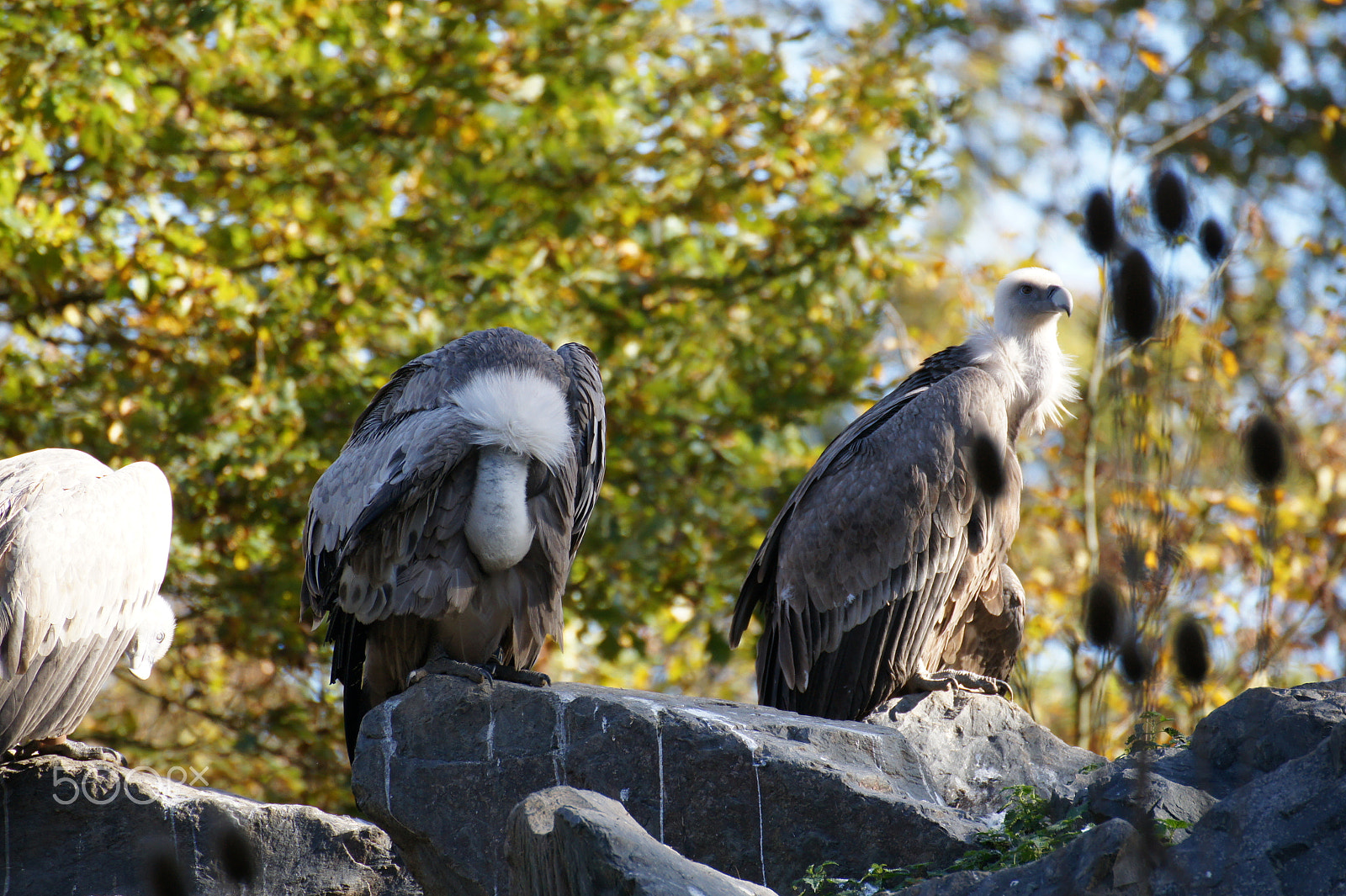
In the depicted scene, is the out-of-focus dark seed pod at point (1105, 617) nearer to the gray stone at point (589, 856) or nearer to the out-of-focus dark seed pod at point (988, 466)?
the out-of-focus dark seed pod at point (988, 466)

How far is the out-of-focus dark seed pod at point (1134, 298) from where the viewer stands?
2.15m

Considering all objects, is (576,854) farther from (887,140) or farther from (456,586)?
(887,140)

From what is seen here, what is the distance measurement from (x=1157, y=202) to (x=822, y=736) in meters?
2.81

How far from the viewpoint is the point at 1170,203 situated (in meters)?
2.26

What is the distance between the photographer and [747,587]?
6.65 m

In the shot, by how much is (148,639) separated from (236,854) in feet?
4.94

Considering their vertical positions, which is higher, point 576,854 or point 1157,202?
point 1157,202

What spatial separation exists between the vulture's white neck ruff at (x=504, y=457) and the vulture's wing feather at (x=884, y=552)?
1737 mm

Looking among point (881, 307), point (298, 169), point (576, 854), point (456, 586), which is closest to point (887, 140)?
point (881, 307)

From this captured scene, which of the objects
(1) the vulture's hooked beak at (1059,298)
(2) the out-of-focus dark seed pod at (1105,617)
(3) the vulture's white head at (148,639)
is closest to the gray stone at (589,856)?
(2) the out-of-focus dark seed pod at (1105,617)

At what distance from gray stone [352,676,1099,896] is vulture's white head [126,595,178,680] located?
1.24 meters

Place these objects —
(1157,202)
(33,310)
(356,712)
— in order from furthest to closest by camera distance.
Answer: (33,310)
(356,712)
(1157,202)

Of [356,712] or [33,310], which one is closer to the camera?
[356,712]

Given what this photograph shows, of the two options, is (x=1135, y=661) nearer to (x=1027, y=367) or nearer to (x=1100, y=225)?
(x=1100, y=225)
